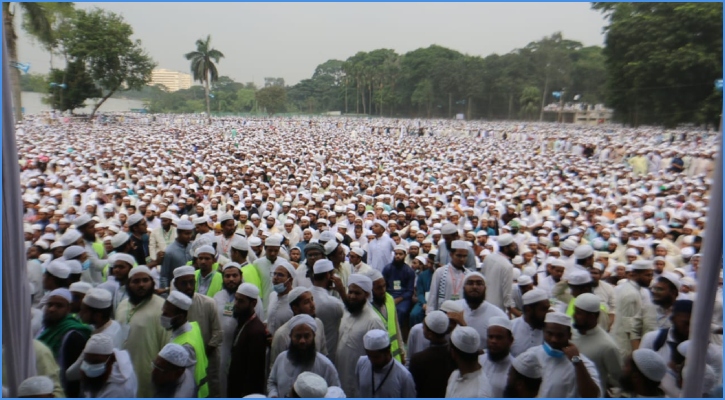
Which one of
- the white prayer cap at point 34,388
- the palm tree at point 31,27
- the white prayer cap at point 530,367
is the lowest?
the white prayer cap at point 34,388

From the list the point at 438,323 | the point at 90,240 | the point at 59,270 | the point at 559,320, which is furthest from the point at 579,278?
the point at 90,240

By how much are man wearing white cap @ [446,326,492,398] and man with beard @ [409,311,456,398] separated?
0.82ft

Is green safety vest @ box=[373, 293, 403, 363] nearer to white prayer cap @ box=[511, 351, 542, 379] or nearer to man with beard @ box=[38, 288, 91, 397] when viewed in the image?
white prayer cap @ box=[511, 351, 542, 379]

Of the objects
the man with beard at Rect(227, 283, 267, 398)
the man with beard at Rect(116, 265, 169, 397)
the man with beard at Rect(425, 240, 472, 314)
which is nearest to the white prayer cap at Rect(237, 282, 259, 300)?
the man with beard at Rect(227, 283, 267, 398)

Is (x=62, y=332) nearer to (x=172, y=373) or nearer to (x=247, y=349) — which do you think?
(x=172, y=373)

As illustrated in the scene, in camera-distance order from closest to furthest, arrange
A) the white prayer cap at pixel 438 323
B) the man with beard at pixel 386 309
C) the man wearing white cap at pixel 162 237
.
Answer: the white prayer cap at pixel 438 323, the man with beard at pixel 386 309, the man wearing white cap at pixel 162 237

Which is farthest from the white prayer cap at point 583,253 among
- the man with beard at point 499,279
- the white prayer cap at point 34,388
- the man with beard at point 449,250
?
the white prayer cap at point 34,388

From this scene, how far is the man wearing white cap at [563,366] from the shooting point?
7.20 feet

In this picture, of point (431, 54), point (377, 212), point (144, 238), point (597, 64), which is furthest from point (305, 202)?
point (597, 64)

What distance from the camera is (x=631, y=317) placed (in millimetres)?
3320

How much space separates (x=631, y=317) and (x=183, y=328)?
2.62m

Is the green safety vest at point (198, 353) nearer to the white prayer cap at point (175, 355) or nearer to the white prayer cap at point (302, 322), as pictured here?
the white prayer cap at point (175, 355)

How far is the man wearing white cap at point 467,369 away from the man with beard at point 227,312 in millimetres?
1297

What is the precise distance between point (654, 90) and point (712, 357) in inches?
762
